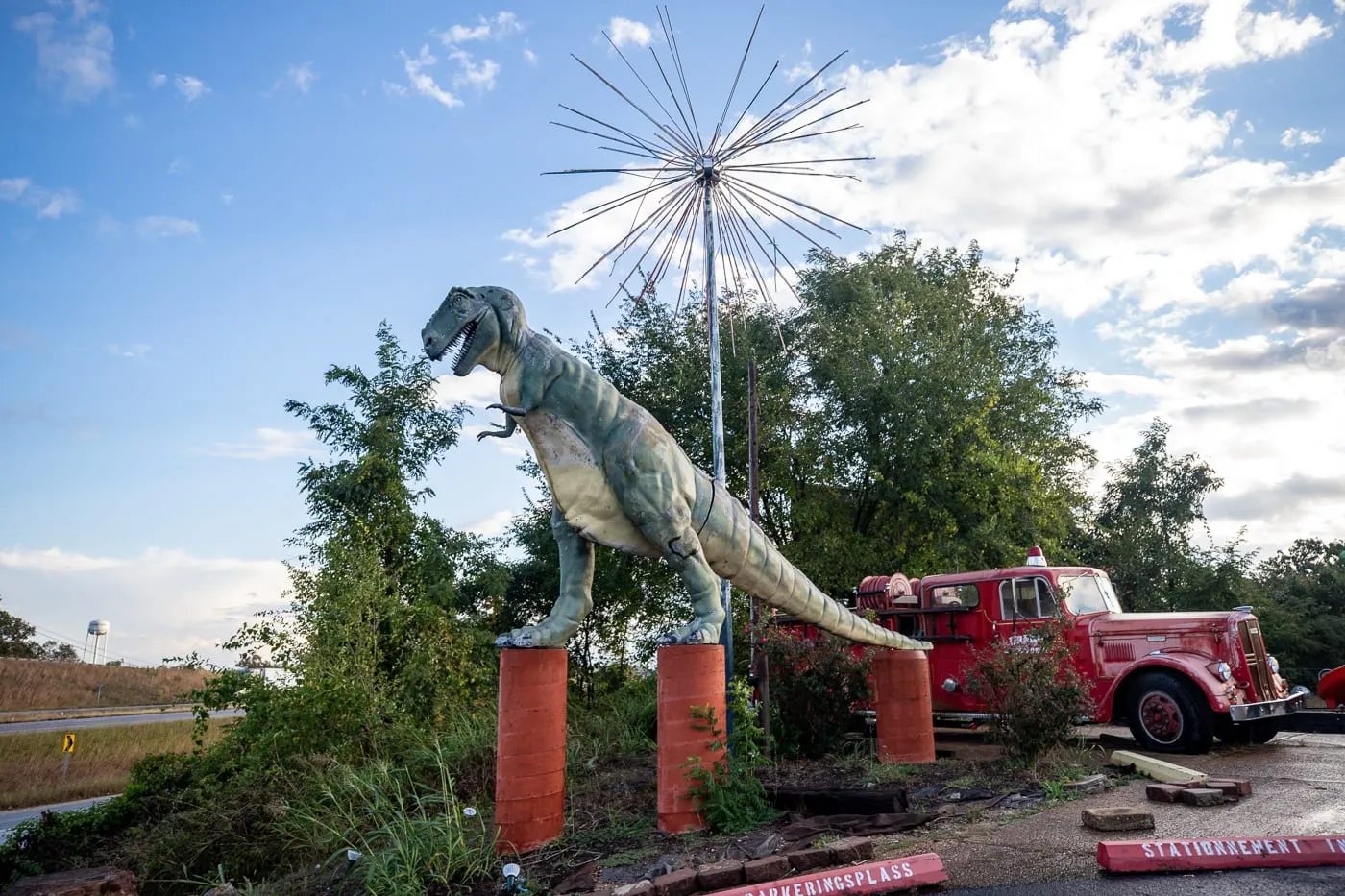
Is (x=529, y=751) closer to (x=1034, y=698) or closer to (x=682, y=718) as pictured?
(x=682, y=718)

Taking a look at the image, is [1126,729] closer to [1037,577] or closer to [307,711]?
[1037,577]

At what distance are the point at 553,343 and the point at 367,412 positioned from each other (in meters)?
10.9

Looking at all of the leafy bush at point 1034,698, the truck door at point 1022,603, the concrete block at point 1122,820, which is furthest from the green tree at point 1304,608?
the concrete block at point 1122,820

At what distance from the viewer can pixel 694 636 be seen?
6.41 metres

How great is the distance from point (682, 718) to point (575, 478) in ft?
6.50

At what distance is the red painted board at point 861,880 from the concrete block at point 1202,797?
2.61m

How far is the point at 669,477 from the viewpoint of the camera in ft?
22.2

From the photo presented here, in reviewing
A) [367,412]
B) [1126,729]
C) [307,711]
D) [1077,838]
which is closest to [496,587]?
[367,412]

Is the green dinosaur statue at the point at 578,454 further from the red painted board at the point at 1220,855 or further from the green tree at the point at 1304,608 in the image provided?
the green tree at the point at 1304,608

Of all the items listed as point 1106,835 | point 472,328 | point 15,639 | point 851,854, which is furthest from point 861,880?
point 15,639

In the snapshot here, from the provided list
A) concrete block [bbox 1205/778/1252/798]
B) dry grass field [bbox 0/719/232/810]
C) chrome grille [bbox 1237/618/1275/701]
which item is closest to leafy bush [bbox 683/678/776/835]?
concrete block [bbox 1205/778/1252/798]

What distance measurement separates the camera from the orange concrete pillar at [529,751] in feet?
19.6

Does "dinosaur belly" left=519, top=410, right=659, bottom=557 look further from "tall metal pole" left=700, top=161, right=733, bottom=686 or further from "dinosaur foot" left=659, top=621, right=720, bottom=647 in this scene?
"tall metal pole" left=700, top=161, right=733, bottom=686

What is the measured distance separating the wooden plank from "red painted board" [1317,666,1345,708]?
4180mm
